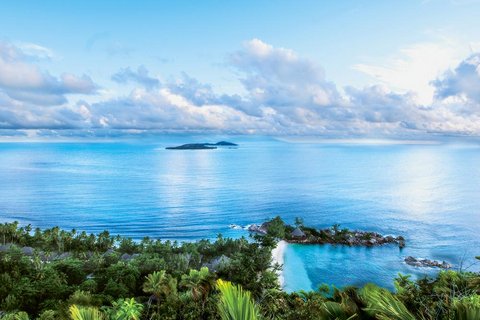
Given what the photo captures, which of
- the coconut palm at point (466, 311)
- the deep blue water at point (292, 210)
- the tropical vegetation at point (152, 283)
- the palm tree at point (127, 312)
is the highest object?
the coconut palm at point (466, 311)

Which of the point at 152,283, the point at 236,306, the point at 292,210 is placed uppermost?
the point at 236,306

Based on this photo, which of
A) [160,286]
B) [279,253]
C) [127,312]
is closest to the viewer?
[127,312]

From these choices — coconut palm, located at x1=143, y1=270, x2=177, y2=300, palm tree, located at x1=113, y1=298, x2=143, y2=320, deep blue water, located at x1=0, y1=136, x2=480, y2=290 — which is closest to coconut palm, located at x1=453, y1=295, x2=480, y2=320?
palm tree, located at x1=113, y1=298, x2=143, y2=320

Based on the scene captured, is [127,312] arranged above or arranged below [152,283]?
above

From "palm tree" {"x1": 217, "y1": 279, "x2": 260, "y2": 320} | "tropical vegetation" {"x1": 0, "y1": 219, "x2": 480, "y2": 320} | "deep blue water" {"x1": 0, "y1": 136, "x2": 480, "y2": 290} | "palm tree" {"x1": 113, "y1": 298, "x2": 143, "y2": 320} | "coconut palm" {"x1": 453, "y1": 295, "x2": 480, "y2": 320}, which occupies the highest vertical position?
"palm tree" {"x1": 217, "y1": 279, "x2": 260, "y2": 320}

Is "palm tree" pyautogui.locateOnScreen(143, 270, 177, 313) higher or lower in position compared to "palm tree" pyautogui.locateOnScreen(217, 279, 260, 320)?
lower

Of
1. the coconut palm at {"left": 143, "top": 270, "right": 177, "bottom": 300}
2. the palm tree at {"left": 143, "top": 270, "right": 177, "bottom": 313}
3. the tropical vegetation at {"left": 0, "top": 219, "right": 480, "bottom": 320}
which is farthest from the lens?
the coconut palm at {"left": 143, "top": 270, "right": 177, "bottom": 300}

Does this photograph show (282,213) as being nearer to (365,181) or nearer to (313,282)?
(313,282)

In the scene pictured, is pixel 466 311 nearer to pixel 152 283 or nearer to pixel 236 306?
pixel 236 306

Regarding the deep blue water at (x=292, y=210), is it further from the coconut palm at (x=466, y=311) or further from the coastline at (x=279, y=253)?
the coconut palm at (x=466, y=311)

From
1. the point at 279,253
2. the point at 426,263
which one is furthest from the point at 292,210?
the point at 426,263

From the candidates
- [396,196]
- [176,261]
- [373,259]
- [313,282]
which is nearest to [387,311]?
[176,261]

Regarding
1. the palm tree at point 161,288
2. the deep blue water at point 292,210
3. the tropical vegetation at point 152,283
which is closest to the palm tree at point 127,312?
the tropical vegetation at point 152,283

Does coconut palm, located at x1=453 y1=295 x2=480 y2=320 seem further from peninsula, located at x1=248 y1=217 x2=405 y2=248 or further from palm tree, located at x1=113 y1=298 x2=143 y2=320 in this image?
peninsula, located at x1=248 y1=217 x2=405 y2=248
